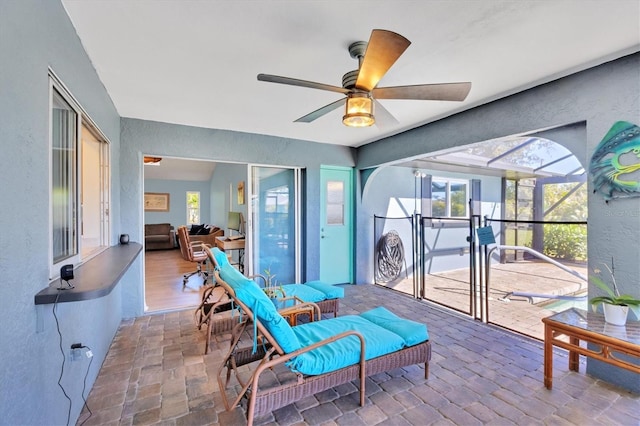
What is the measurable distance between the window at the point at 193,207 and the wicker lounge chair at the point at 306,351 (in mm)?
9758

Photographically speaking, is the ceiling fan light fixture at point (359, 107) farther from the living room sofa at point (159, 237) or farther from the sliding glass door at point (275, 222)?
the living room sofa at point (159, 237)

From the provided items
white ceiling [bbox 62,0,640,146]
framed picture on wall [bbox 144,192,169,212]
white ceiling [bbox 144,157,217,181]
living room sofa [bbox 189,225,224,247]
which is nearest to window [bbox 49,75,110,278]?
white ceiling [bbox 62,0,640,146]

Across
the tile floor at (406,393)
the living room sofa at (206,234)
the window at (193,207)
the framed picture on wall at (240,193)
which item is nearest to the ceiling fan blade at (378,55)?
the tile floor at (406,393)

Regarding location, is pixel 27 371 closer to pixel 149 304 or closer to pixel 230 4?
pixel 230 4

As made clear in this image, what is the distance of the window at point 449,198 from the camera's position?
6.95 m

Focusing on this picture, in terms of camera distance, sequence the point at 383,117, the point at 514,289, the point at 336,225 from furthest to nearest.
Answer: the point at 336,225 → the point at 514,289 → the point at 383,117

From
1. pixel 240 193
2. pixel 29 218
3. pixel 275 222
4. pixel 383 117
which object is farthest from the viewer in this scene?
pixel 240 193

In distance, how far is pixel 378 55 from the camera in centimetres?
163

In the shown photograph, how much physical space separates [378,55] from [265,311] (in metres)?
1.67

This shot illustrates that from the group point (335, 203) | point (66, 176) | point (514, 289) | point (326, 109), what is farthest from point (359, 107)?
point (514, 289)

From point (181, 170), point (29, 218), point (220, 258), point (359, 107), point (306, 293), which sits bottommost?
point (306, 293)

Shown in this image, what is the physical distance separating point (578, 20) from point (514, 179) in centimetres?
679

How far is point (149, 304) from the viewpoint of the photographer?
14.0ft

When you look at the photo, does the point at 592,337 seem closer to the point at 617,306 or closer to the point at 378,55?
the point at 617,306
